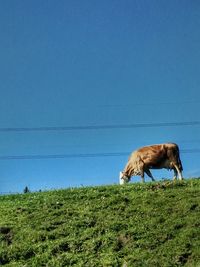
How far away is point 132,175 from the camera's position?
32.8 meters

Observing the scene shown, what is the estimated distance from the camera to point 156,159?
31031 mm

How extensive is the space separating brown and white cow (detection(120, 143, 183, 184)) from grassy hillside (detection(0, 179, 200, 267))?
8.75 meters

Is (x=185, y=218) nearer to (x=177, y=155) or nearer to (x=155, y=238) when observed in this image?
(x=155, y=238)

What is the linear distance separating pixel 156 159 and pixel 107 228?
13271 mm

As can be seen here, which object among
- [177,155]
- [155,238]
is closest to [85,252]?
[155,238]

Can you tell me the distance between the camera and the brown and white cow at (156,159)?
30.7 meters

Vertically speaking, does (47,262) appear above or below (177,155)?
below

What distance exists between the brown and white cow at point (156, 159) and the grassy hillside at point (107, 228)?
28.7 ft

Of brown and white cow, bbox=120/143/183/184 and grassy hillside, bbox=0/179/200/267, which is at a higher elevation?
brown and white cow, bbox=120/143/183/184

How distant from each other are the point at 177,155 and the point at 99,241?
14.0m

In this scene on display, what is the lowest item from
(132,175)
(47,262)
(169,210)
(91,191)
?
(47,262)

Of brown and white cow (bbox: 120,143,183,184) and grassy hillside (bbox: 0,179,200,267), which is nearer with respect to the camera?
grassy hillside (bbox: 0,179,200,267)

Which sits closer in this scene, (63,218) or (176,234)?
(176,234)

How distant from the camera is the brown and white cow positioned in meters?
30.7
